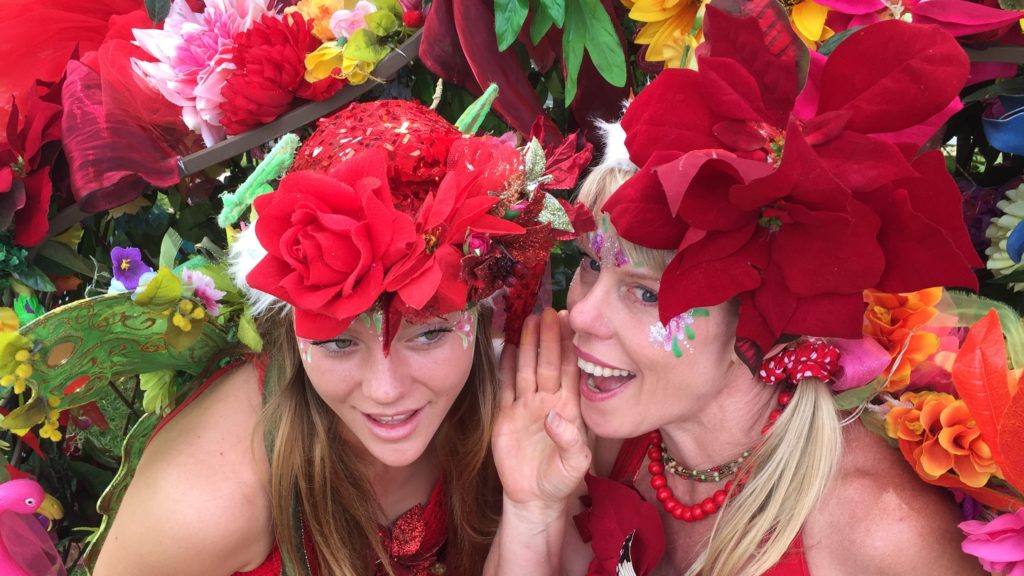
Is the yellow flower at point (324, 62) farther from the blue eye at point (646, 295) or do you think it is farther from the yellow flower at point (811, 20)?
the yellow flower at point (811, 20)

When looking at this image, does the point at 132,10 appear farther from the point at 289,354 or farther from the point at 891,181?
the point at 891,181

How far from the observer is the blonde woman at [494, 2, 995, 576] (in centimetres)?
131

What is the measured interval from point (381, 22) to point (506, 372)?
32.5 inches

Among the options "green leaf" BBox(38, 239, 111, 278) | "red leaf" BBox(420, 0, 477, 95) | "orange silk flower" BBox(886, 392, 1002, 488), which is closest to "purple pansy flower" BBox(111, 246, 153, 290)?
"green leaf" BBox(38, 239, 111, 278)

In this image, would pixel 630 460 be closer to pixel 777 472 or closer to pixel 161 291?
pixel 777 472

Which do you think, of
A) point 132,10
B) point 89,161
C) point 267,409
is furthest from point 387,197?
point 132,10

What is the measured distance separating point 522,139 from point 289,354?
69cm

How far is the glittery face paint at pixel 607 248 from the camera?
1645mm

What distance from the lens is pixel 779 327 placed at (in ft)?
4.62

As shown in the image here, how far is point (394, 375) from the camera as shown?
5.36 feet

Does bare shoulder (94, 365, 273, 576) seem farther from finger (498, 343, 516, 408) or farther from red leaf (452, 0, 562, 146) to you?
red leaf (452, 0, 562, 146)

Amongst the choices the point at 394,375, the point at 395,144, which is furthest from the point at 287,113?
the point at 394,375

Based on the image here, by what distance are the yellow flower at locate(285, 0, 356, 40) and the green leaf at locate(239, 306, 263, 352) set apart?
0.61 meters

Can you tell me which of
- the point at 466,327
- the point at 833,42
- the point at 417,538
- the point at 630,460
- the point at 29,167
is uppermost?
the point at 833,42
